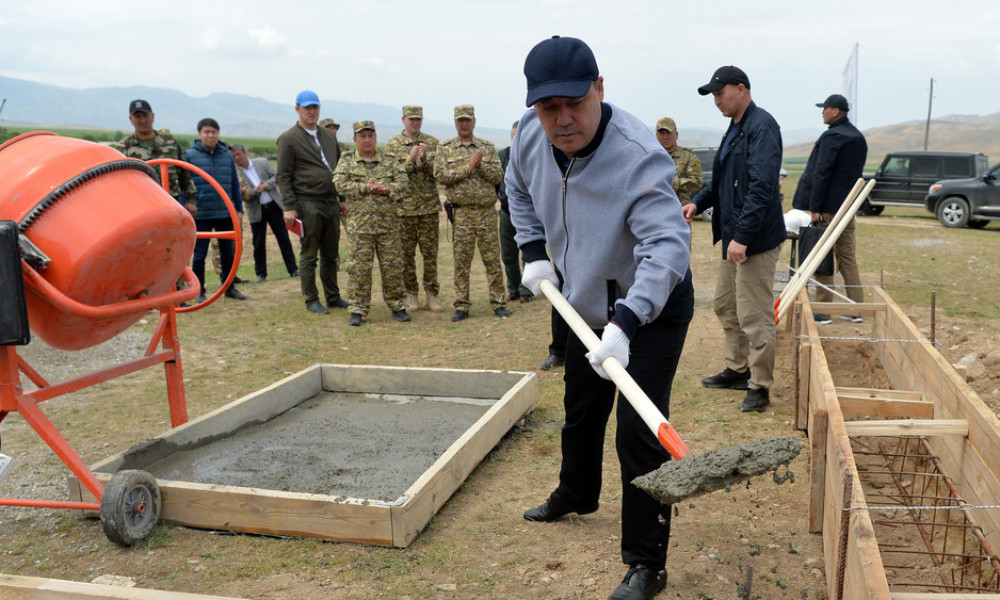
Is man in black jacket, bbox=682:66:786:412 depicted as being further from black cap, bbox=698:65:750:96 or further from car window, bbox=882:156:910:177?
car window, bbox=882:156:910:177

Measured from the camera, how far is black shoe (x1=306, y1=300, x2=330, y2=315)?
8.74m

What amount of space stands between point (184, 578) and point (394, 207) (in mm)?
5293

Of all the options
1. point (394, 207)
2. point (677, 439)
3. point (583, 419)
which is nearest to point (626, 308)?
point (677, 439)

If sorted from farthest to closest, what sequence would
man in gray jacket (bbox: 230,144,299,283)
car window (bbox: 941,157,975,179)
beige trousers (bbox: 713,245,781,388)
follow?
car window (bbox: 941,157,975,179), man in gray jacket (bbox: 230,144,299,283), beige trousers (bbox: 713,245,781,388)

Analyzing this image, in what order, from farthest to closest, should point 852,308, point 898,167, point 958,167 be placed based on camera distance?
point 898,167, point 958,167, point 852,308

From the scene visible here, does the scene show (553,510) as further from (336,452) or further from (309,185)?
(309,185)

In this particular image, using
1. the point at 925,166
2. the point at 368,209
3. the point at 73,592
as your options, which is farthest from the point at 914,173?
the point at 73,592

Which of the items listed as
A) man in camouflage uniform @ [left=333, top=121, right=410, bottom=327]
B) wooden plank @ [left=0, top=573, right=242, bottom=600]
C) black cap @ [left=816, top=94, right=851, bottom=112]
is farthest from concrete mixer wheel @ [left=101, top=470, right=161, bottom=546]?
black cap @ [left=816, top=94, right=851, bottom=112]

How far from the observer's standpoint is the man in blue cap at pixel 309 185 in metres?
8.41

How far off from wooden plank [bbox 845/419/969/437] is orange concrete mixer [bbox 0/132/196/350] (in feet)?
10.5

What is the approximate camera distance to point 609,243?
270 cm

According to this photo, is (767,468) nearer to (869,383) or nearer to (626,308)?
(626,308)

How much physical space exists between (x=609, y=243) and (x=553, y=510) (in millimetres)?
1498

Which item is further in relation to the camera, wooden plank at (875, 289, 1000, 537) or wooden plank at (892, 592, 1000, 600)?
wooden plank at (875, 289, 1000, 537)
